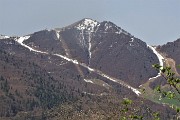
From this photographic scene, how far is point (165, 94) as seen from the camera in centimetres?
1706

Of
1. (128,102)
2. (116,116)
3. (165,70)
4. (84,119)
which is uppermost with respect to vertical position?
(165,70)

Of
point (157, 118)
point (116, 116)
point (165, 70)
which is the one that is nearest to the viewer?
point (165, 70)

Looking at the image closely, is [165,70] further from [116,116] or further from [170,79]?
[116,116]

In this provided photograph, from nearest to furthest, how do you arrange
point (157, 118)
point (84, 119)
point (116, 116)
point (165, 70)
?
point (165, 70), point (157, 118), point (116, 116), point (84, 119)

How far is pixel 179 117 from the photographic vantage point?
Answer: 662 inches

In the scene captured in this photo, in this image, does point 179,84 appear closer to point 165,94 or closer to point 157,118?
point 165,94

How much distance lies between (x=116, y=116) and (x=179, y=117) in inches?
813

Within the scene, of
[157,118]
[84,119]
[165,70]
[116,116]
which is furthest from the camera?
[84,119]

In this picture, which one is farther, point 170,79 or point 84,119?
point 84,119

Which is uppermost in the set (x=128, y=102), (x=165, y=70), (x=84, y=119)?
(x=165, y=70)

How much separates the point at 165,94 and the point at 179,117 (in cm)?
101

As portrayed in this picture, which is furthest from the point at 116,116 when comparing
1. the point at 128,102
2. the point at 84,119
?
the point at 84,119

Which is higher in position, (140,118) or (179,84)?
(179,84)

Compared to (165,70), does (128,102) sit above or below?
below
